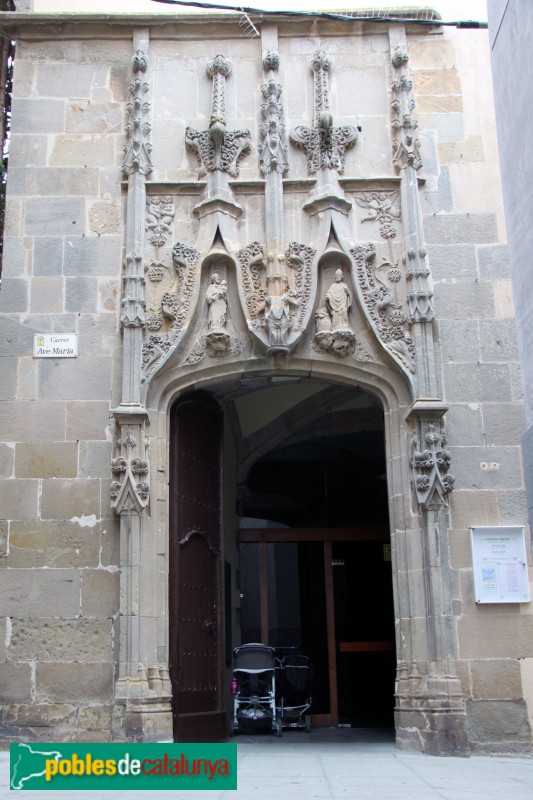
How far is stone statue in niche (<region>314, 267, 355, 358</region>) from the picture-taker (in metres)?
8.98

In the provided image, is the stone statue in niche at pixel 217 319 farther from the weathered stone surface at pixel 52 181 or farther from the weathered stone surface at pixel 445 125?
the weathered stone surface at pixel 445 125

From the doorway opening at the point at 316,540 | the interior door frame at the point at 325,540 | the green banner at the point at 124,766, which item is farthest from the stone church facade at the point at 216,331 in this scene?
the green banner at the point at 124,766

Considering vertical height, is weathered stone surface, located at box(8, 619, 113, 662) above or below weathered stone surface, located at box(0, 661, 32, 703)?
above

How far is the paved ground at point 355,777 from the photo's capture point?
5.86 metres

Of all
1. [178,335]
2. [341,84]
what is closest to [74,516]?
[178,335]

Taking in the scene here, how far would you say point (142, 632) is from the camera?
830cm

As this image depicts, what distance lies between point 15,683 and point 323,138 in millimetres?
5773

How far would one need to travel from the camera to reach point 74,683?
830cm

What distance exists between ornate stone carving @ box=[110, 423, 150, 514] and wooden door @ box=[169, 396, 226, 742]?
1.79 ft

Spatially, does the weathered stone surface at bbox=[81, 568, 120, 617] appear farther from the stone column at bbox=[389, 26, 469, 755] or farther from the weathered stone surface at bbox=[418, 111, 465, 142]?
the weathered stone surface at bbox=[418, 111, 465, 142]

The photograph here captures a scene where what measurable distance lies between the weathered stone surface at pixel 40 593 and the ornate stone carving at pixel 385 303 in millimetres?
3472

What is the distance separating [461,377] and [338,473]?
4.53 m

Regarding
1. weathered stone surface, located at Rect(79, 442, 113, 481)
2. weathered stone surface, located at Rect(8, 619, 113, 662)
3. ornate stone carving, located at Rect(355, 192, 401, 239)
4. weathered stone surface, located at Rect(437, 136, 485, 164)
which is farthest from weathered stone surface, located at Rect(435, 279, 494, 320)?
weathered stone surface, located at Rect(8, 619, 113, 662)

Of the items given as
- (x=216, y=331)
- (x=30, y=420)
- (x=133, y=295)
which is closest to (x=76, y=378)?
(x=30, y=420)
